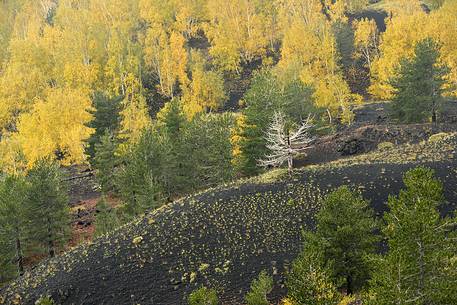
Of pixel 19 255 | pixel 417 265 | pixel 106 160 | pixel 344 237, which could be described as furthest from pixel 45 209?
pixel 417 265

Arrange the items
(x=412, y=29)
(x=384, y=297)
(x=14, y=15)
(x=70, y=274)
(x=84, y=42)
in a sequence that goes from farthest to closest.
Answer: (x=14, y=15), (x=84, y=42), (x=412, y=29), (x=70, y=274), (x=384, y=297)

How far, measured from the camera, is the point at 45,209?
33531mm

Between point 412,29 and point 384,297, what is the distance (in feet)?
208

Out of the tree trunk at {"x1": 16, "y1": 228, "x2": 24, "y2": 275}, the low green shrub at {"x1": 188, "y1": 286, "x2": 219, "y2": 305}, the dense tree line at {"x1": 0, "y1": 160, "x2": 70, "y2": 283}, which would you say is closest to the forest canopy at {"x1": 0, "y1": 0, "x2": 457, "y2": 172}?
the dense tree line at {"x1": 0, "y1": 160, "x2": 70, "y2": 283}

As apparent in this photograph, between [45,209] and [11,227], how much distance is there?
297 cm

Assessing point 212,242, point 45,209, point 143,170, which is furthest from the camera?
point 143,170

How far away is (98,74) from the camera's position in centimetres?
7725

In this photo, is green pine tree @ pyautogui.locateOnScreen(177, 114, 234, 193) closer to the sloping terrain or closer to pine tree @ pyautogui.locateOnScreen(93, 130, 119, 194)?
the sloping terrain

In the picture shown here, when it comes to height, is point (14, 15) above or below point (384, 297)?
above

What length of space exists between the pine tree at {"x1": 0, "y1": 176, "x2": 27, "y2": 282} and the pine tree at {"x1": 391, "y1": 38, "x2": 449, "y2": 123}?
123 feet

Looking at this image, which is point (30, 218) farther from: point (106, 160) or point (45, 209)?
point (106, 160)

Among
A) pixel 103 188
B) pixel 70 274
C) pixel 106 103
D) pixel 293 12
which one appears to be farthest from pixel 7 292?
pixel 293 12

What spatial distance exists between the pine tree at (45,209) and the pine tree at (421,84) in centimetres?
3497

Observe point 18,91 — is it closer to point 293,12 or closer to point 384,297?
point 293,12
